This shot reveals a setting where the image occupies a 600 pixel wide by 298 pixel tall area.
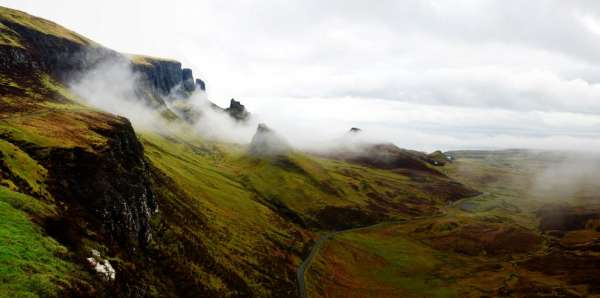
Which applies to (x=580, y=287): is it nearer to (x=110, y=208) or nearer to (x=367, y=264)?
(x=367, y=264)

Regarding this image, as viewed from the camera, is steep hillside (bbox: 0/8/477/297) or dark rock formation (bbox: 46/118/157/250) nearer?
steep hillside (bbox: 0/8/477/297)

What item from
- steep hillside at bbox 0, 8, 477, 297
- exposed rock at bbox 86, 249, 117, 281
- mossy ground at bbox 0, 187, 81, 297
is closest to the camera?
mossy ground at bbox 0, 187, 81, 297

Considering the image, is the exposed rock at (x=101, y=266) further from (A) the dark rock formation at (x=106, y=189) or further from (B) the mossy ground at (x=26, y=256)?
(A) the dark rock formation at (x=106, y=189)

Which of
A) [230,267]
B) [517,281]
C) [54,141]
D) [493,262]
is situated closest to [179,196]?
[230,267]

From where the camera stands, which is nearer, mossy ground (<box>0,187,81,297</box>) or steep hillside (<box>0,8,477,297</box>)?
mossy ground (<box>0,187,81,297</box>)

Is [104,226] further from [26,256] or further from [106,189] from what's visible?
[26,256]

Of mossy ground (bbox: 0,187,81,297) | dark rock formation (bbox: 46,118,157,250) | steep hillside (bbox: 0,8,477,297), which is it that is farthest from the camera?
dark rock formation (bbox: 46,118,157,250)

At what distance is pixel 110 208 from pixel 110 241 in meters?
11.3

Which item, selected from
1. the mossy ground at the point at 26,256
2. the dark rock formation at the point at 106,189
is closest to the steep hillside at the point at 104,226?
the mossy ground at the point at 26,256

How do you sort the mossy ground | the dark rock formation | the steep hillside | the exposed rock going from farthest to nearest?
the dark rock formation → the exposed rock → the steep hillside → the mossy ground

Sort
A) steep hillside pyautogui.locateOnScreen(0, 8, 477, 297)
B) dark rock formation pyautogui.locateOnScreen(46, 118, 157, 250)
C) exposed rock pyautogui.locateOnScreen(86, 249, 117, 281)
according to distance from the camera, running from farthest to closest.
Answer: dark rock formation pyautogui.locateOnScreen(46, 118, 157, 250), exposed rock pyautogui.locateOnScreen(86, 249, 117, 281), steep hillside pyautogui.locateOnScreen(0, 8, 477, 297)

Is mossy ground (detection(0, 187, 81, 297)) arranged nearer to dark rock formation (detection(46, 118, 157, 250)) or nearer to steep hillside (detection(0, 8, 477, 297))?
steep hillside (detection(0, 8, 477, 297))

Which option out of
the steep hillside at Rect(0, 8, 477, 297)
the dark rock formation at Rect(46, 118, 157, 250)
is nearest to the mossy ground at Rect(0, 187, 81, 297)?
the steep hillside at Rect(0, 8, 477, 297)

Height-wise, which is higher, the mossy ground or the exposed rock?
the mossy ground
